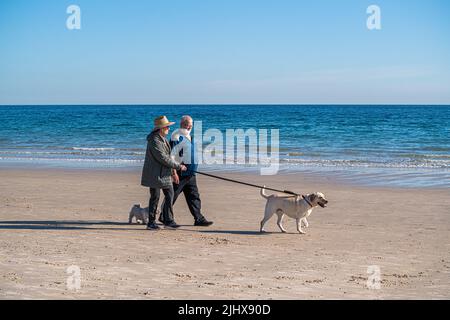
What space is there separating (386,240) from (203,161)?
42.7ft

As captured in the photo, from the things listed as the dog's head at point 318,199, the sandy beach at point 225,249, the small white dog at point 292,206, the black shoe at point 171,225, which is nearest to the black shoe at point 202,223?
the sandy beach at point 225,249

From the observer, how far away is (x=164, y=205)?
9758 millimetres

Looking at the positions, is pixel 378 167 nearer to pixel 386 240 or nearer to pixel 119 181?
pixel 119 181

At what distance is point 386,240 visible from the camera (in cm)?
891

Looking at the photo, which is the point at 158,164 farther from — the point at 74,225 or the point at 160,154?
the point at 74,225

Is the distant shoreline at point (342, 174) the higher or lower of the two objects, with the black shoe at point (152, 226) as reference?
higher

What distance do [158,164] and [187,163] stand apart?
59 cm

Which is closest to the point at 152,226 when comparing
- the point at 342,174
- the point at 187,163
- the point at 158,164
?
the point at 158,164

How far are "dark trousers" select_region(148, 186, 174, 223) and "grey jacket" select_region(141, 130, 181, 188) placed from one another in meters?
0.13

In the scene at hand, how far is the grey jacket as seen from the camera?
9.27 m

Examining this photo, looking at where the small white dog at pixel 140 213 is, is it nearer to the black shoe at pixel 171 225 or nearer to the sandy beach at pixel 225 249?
the sandy beach at pixel 225 249

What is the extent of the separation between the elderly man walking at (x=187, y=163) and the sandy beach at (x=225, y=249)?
1.07ft

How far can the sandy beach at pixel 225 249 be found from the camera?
6238mm
